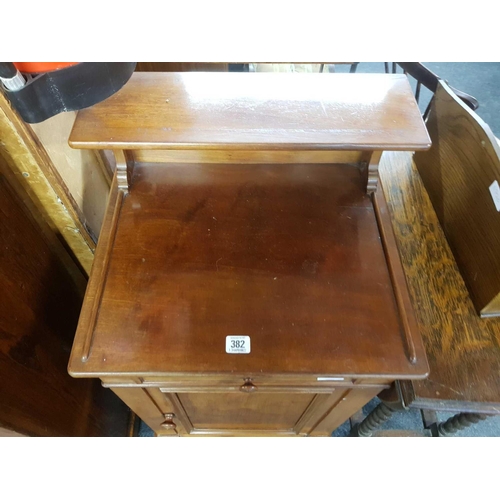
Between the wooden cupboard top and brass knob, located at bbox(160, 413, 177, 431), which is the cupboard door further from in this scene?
the wooden cupboard top

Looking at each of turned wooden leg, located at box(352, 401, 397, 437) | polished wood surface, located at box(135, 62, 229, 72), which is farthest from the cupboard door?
polished wood surface, located at box(135, 62, 229, 72)

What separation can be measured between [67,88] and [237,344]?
46cm

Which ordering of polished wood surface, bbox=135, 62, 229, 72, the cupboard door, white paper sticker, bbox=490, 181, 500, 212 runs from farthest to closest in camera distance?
1. polished wood surface, bbox=135, 62, 229, 72
2. the cupboard door
3. white paper sticker, bbox=490, 181, 500, 212

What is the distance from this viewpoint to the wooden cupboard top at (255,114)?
28.3 inches

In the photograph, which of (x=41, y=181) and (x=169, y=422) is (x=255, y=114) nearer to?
(x=41, y=181)

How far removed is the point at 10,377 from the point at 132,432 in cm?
70

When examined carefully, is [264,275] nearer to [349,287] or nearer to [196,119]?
[349,287]

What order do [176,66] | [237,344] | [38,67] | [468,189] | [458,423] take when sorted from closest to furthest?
1. [38,67]
2. [237,344]
3. [468,189]
4. [458,423]
5. [176,66]

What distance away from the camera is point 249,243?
0.81 meters

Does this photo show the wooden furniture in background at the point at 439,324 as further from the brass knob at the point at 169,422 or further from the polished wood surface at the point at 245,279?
the brass knob at the point at 169,422

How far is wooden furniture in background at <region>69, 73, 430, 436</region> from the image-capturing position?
705 millimetres

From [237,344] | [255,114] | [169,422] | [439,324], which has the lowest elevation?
[169,422]

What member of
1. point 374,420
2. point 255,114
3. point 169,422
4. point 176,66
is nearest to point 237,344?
point 255,114
